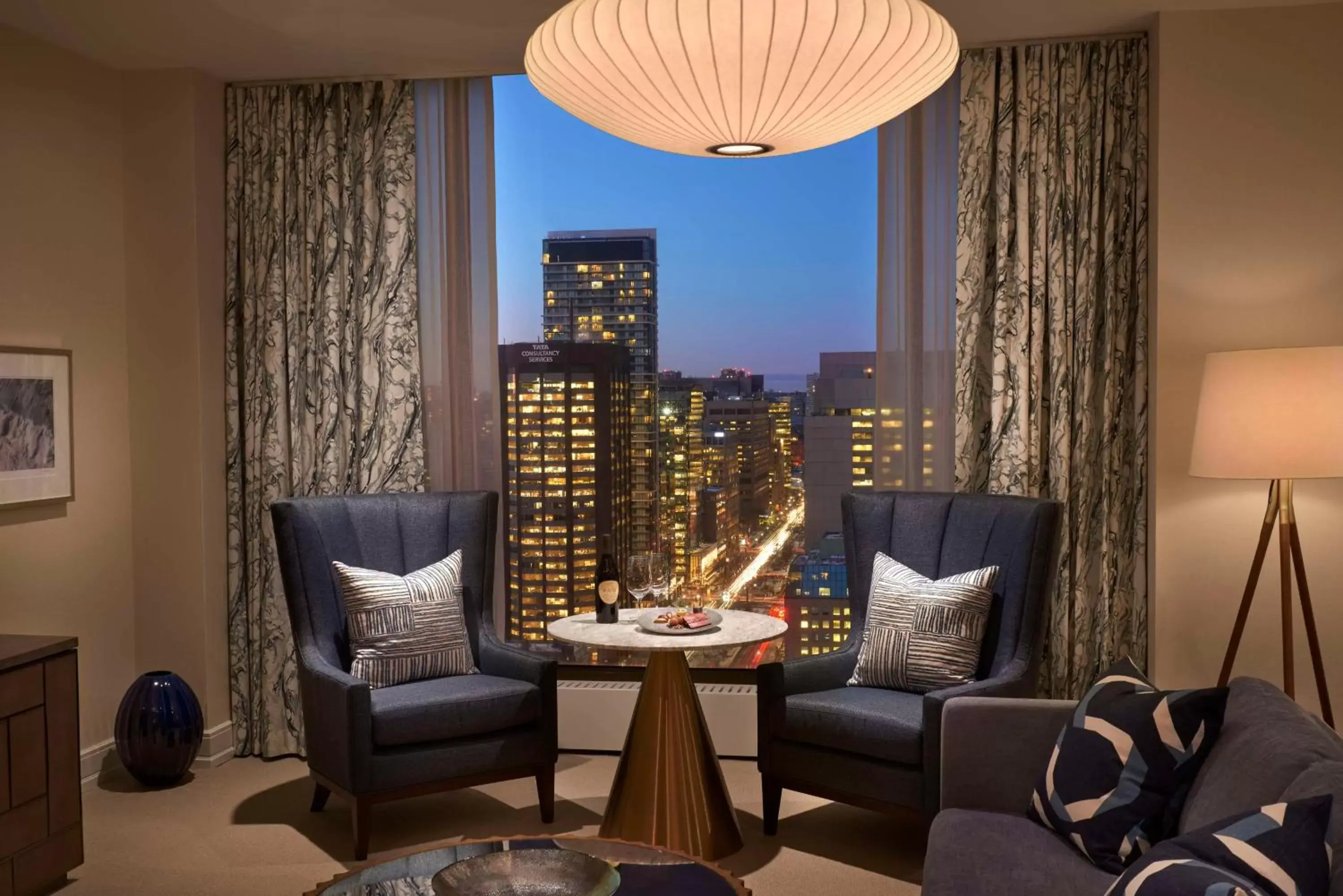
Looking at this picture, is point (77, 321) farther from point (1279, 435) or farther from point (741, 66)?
point (1279, 435)

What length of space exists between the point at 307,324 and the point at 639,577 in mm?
1929

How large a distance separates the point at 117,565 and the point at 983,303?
3481 millimetres

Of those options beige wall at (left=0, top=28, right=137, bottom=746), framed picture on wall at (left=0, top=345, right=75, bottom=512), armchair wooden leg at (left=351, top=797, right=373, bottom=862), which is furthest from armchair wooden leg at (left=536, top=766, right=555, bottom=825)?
framed picture on wall at (left=0, top=345, right=75, bottom=512)

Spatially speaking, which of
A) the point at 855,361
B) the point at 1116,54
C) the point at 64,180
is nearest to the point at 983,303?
the point at 855,361

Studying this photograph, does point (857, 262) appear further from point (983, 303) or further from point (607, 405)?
point (607, 405)

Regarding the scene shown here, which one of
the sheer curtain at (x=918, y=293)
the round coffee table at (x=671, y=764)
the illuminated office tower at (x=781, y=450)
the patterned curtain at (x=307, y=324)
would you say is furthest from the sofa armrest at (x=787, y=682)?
the patterned curtain at (x=307, y=324)

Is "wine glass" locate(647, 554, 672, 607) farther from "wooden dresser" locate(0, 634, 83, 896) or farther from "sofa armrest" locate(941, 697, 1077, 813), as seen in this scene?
"wooden dresser" locate(0, 634, 83, 896)

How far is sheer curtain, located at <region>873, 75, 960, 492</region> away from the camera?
436 centimetres

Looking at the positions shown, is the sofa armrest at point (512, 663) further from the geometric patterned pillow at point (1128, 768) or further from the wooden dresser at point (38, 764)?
the geometric patterned pillow at point (1128, 768)

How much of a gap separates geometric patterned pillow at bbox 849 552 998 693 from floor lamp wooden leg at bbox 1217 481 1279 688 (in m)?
0.74

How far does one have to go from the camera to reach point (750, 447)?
482cm

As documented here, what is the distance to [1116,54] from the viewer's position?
411cm

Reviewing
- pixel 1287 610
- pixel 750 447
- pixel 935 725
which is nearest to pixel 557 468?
pixel 750 447

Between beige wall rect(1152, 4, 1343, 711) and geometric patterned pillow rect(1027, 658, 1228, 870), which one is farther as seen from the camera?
beige wall rect(1152, 4, 1343, 711)
